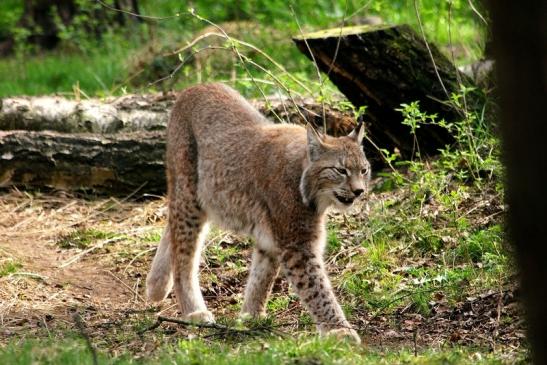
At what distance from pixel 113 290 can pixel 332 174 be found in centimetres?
222

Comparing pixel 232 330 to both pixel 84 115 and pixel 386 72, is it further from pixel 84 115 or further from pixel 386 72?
pixel 84 115

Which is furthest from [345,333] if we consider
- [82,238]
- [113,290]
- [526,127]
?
[82,238]

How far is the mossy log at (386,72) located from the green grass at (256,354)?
3.25 metres

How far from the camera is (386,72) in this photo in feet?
27.6

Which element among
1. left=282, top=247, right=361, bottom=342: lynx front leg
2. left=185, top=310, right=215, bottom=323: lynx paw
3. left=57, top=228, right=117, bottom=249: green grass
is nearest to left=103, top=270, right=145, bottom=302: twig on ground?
left=57, top=228, right=117, bottom=249: green grass

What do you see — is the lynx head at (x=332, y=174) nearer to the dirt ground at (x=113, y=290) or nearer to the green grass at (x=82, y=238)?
the dirt ground at (x=113, y=290)

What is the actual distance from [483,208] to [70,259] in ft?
11.0

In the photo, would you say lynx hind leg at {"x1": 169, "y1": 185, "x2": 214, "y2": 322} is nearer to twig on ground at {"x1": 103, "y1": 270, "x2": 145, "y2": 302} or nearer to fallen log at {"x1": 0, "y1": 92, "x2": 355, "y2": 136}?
twig on ground at {"x1": 103, "y1": 270, "x2": 145, "y2": 302}

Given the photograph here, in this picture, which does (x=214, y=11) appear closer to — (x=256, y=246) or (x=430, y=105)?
(x=430, y=105)

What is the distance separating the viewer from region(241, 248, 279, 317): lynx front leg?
695 cm

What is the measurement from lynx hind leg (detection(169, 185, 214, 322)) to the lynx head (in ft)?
3.51

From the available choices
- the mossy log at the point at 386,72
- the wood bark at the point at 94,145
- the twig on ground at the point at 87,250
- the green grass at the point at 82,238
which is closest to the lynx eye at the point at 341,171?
the mossy log at the point at 386,72

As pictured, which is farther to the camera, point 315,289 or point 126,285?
point 126,285

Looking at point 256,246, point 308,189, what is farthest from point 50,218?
point 308,189
